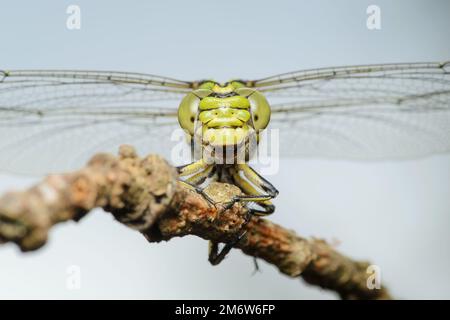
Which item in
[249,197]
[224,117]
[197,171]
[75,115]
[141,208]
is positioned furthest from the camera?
[75,115]

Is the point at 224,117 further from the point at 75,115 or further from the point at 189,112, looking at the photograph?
the point at 75,115

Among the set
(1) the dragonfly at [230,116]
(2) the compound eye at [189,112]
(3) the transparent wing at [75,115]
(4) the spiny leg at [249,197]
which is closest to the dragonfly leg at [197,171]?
(1) the dragonfly at [230,116]

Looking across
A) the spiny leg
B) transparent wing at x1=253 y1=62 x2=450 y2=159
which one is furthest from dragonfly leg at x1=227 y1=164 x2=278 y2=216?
transparent wing at x1=253 y1=62 x2=450 y2=159

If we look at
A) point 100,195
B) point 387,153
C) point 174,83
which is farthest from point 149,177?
point 387,153

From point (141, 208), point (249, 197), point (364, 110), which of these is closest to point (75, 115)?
point (249, 197)

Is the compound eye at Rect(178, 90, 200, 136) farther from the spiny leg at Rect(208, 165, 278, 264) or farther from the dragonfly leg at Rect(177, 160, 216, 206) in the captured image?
the spiny leg at Rect(208, 165, 278, 264)
